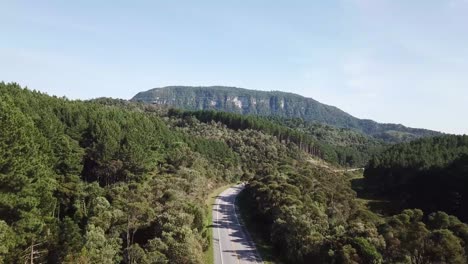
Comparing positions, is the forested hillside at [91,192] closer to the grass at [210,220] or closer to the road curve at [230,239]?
the grass at [210,220]

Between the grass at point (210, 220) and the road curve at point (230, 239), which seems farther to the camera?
the road curve at point (230, 239)

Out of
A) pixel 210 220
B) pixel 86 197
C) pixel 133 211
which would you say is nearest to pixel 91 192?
pixel 86 197

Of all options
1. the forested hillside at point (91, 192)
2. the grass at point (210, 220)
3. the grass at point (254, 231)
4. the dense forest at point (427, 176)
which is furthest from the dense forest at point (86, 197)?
the dense forest at point (427, 176)

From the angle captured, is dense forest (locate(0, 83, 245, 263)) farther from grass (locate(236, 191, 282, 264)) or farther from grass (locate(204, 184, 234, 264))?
grass (locate(236, 191, 282, 264))

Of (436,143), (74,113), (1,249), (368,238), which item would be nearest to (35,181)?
(1,249)

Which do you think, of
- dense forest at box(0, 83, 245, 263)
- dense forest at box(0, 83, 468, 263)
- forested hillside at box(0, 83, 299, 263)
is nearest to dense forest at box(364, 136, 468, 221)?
dense forest at box(0, 83, 468, 263)

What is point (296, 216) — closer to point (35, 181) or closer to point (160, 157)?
point (35, 181)
